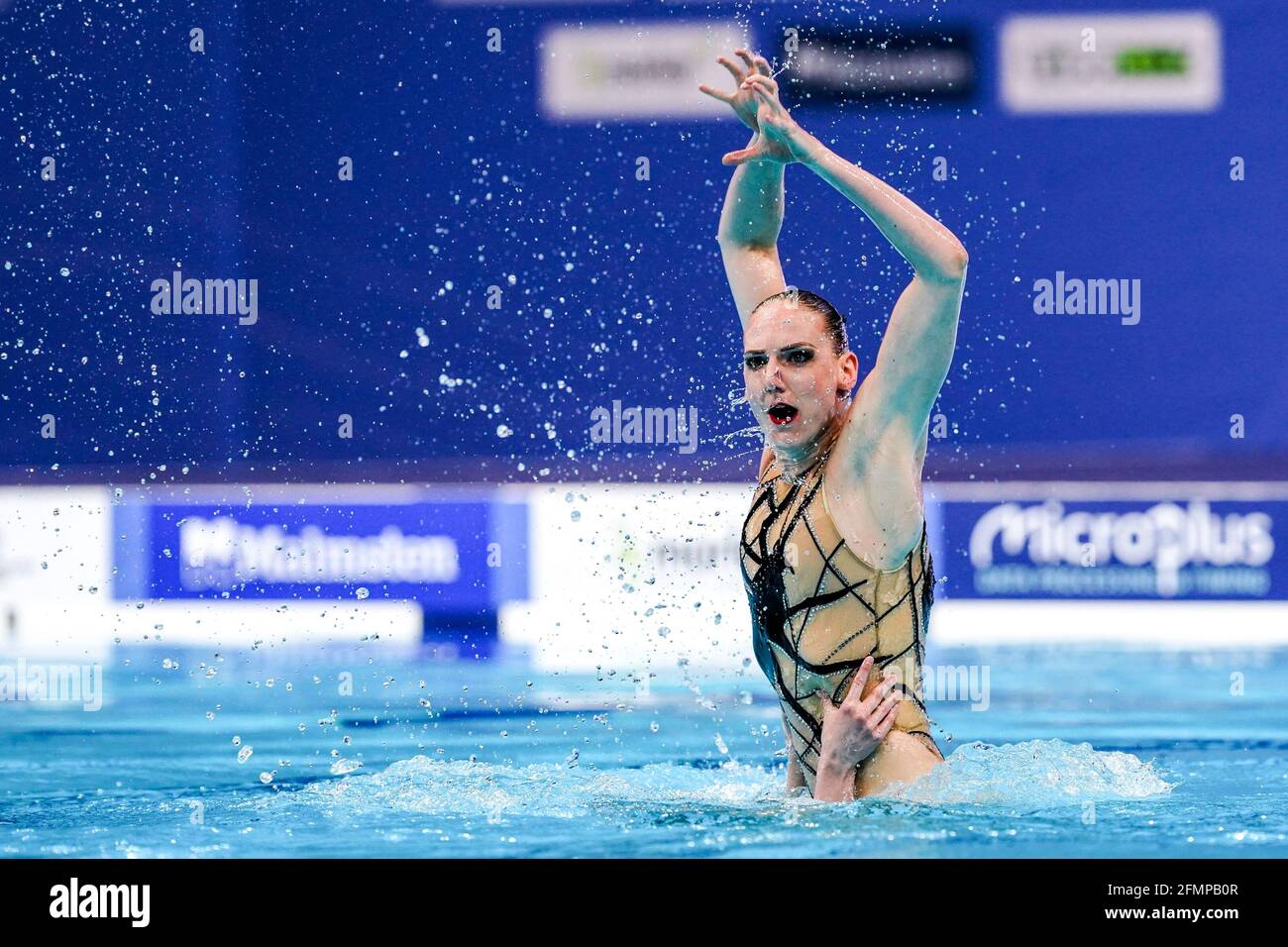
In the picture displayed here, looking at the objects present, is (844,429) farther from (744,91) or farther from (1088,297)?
(1088,297)

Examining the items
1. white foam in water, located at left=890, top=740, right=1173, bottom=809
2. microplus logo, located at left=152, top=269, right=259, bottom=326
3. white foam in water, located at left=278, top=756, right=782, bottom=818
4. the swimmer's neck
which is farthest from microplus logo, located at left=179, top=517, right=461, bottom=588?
Answer: the swimmer's neck

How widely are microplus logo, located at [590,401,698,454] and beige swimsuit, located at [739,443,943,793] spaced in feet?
18.7

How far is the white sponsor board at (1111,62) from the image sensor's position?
935 centimetres

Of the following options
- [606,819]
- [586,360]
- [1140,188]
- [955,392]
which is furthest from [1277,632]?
[606,819]

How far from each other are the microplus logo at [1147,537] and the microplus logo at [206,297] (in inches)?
176

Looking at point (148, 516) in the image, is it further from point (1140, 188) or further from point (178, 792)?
point (1140, 188)

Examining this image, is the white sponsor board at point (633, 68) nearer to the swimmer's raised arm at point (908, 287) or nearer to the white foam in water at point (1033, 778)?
the white foam in water at point (1033, 778)

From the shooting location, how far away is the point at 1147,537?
7516 mm

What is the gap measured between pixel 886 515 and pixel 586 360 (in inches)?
250

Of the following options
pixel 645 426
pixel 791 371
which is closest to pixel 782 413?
pixel 791 371

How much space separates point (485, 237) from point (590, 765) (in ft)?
17.1

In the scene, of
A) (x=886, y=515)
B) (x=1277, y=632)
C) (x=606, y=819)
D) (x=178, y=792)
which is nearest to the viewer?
(x=886, y=515)

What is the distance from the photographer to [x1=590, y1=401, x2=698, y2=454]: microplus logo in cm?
912

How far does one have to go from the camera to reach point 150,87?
959 cm
